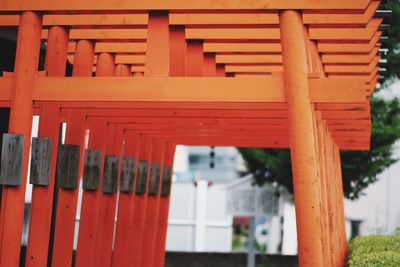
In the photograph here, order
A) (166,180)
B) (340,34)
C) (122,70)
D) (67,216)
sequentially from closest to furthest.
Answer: (340,34) → (67,216) → (122,70) → (166,180)

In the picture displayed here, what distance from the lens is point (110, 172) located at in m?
9.20

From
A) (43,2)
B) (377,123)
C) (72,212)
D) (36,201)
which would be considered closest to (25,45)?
(43,2)

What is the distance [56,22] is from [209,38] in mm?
1330

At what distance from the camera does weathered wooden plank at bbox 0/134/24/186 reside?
20.4ft

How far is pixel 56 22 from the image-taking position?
6848mm

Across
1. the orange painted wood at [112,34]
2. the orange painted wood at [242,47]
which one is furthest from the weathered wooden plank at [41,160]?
the orange painted wood at [242,47]

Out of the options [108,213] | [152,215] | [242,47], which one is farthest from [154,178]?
[242,47]

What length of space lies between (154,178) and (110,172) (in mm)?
2321

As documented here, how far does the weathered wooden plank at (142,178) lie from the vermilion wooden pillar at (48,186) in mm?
3920

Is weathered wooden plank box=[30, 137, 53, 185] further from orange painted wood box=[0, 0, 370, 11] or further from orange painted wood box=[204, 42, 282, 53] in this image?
orange painted wood box=[204, 42, 282, 53]

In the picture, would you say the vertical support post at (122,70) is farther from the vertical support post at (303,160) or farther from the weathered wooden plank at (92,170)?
the vertical support post at (303,160)

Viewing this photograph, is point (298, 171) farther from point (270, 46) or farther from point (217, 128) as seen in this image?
point (217, 128)

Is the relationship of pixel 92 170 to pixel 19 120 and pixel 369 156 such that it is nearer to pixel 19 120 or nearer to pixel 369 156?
pixel 19 120

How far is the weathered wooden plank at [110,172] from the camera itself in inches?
361
